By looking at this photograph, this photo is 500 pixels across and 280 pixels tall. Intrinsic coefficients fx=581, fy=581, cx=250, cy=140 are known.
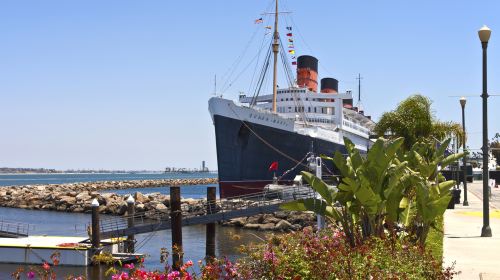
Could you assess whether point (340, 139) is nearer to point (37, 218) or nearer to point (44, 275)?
point (37, 218)

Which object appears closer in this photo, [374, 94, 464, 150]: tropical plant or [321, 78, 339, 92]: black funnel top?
[374, 94, 464, 150]: tropical plant

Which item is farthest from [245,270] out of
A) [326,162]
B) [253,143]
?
[326,162]

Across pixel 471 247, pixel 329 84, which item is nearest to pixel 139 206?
pixel 329 84

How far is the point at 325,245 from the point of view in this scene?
8.87m

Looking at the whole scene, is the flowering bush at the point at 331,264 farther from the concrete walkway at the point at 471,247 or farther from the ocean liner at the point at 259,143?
the ocean liner at the point at 259,143

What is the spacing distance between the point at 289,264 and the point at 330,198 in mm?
4129

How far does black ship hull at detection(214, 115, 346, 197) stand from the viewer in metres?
49.3

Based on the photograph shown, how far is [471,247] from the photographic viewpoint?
15055 mm

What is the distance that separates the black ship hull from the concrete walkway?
26.3 m

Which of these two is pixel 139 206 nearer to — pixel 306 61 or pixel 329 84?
pixel 306 61

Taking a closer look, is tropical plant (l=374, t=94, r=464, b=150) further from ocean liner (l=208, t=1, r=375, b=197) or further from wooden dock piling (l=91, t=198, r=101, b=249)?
wooden dock piling (l=91, t=198, r=101, b=249)

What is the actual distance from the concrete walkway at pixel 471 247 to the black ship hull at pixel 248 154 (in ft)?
86.2

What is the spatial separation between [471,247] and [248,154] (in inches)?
1379

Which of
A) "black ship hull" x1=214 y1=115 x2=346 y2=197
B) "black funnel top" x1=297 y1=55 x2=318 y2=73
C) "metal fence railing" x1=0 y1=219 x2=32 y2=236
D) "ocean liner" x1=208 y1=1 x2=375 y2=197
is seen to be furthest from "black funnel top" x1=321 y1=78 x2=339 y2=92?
"metal fence railing" x1=0 y1=219 x2=32 y2=236
